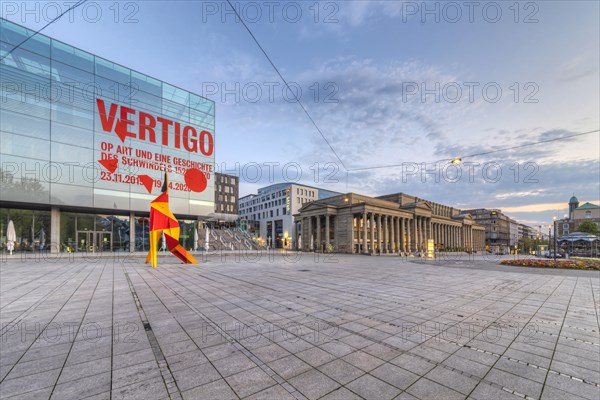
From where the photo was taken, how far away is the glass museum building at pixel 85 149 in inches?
1255

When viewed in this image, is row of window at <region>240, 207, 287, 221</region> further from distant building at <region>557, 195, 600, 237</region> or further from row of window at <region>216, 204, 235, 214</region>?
distant building at <region>557, 195, 600, 237</region>

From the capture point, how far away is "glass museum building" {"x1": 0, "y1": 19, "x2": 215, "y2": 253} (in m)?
31.9

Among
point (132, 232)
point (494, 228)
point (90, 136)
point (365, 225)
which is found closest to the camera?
point (90, 136)

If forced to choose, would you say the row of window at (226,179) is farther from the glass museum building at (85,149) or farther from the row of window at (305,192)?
the glass museum building at (85,149)

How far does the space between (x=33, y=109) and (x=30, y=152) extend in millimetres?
5285

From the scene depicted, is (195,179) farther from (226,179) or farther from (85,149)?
(226,179)

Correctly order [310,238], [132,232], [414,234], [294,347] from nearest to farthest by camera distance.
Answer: [294,347] < [132,232] < [310,238] < [414,234]

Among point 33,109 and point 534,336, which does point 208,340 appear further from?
point 33,109

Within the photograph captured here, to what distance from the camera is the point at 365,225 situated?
6769 cm

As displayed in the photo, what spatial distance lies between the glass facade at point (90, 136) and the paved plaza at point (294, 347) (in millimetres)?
30026

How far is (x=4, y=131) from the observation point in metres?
30.8

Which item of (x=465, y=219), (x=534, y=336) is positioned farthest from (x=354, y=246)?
(x=465, y=219)

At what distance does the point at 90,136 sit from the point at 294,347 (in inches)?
1688

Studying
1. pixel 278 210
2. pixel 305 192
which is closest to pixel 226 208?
pixel 278 210
